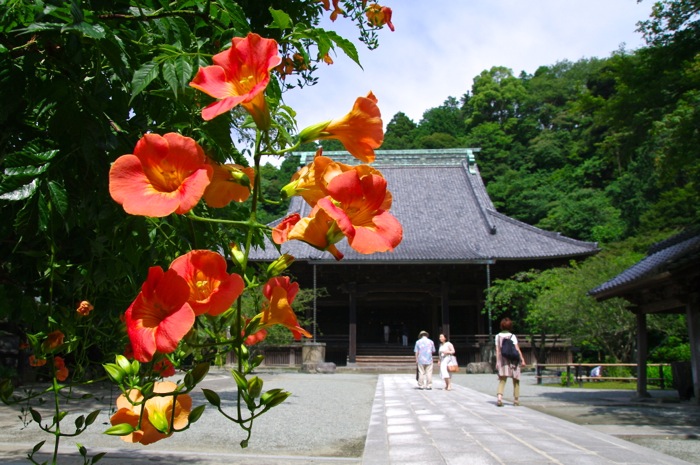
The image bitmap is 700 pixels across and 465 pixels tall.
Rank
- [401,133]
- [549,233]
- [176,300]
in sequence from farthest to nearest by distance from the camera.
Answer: [401,133]
[549,233]
[176,300]

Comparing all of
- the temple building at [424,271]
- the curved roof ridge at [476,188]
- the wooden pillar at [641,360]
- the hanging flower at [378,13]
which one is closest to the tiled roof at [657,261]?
the wooden pillar at [641,360]

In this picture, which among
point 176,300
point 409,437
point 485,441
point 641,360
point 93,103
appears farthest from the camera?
point 641,360

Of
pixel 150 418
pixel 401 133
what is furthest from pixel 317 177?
pixel 401 133

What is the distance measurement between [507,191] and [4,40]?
122 feet

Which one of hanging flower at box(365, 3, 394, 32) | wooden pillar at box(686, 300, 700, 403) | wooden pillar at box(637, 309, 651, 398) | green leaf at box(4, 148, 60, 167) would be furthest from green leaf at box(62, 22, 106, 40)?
wooden pillar at box(637, 309, 651, 398)

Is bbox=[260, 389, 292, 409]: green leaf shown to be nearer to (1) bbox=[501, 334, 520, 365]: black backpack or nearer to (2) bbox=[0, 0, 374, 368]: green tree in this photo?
(2) bbox=[0, 0, 374, 368]: green tree

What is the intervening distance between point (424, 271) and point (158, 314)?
69.5ft

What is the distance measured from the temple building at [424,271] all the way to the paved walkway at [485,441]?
12131 mm

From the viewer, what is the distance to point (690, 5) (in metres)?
7.44

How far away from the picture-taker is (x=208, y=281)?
744mm

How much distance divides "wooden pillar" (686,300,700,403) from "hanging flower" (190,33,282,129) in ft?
33.3

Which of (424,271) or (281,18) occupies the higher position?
(424,271)

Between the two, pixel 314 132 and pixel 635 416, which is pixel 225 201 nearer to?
pixel 314 132

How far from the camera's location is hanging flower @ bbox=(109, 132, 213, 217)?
28.4 inches
